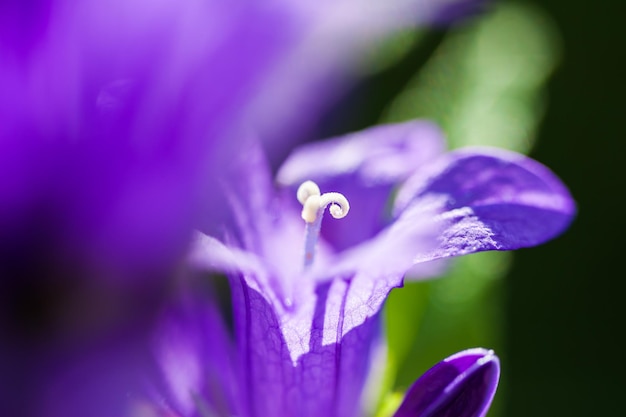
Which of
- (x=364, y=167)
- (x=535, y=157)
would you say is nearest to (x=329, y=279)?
(x=364, y=167)

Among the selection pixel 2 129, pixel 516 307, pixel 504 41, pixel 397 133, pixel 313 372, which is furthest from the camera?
pixel 516 307

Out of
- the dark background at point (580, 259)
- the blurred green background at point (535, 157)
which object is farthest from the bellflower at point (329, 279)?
the dark background at point (580, 259)

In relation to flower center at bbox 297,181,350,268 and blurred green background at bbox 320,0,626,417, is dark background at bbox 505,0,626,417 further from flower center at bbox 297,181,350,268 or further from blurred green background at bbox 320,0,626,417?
flower center at bbox 297,181,350,268

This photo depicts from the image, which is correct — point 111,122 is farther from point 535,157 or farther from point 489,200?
point 535,157

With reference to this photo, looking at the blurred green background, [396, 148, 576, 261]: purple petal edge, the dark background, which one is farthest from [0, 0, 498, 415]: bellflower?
the dark background

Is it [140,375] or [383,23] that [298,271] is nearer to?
[140,375]

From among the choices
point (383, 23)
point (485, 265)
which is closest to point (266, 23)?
point (383, 23)
